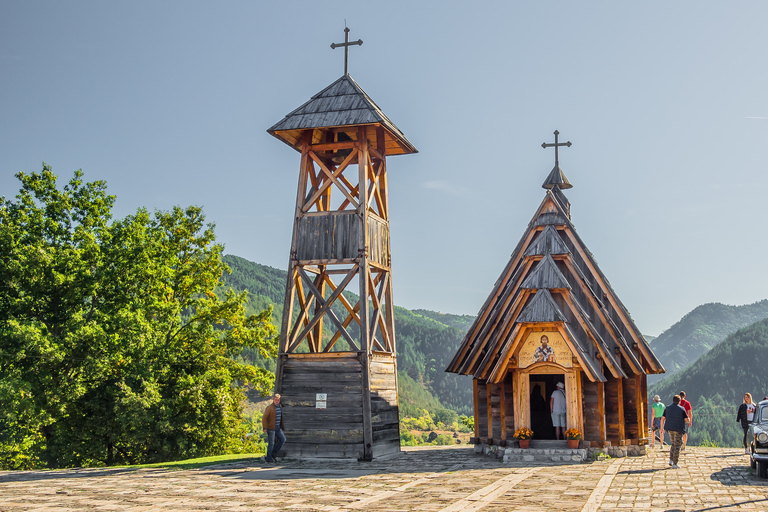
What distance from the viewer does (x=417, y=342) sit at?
14075 cm

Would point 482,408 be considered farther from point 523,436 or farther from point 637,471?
point 637,471

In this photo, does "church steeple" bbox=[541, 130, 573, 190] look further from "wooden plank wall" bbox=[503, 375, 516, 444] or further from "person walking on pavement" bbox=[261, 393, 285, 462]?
"person walking on pavement" bbox=[261, 393, 285, 462]

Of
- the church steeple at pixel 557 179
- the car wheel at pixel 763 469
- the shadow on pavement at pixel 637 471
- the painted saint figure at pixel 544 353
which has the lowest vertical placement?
the shadow on pavement at pixel 637 471

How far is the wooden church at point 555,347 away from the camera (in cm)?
2047

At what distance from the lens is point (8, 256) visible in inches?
1112

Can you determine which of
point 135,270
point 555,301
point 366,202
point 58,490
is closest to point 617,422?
point 555,301

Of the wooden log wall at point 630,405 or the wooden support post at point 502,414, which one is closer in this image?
the wooden support post at point 502,414

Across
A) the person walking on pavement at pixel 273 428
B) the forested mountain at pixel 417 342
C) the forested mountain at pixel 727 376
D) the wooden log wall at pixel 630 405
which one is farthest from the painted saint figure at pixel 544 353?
the forested mountain at pixel 417 342

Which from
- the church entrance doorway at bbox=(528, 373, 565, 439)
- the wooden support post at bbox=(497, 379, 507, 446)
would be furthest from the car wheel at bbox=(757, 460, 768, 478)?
the church entrance doorway at bbox=(528, 373, 565, 439)

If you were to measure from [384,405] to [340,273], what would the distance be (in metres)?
4.51

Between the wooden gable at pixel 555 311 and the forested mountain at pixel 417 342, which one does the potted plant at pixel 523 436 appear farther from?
the forested mountain at pixel 417 342

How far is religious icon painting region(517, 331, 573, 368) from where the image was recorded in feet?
66.9

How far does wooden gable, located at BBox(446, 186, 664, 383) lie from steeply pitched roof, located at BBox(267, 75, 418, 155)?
5279mm

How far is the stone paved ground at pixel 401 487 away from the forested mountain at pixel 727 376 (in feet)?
272
